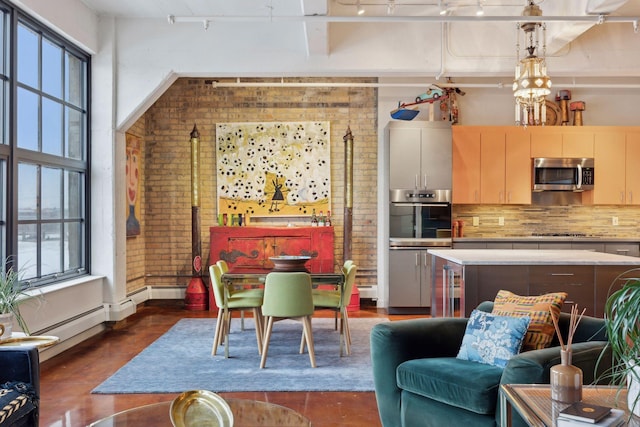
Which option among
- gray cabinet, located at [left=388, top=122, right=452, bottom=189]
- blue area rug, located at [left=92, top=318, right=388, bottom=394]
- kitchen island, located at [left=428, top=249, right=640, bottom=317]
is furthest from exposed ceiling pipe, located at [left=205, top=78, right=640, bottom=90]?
kitchen island, located at [left=428, top=249, right=640, bottom=317]

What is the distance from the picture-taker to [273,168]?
8.26 meters

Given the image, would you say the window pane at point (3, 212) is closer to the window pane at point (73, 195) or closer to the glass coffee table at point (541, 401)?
the window pane at point (73, 195)

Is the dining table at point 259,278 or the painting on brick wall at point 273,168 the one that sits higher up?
the painting on brick wall at point 273,168

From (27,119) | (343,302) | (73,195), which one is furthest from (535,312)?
(73,195)

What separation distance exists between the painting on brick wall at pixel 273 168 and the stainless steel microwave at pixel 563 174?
117 inches

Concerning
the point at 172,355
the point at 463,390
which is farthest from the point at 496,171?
the point at 463,390

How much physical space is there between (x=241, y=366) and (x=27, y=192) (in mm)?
2536

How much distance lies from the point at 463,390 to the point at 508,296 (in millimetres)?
824

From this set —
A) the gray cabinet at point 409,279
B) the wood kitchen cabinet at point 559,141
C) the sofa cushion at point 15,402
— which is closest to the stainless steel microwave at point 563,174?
the wood kitchen cabinet at point 559,141

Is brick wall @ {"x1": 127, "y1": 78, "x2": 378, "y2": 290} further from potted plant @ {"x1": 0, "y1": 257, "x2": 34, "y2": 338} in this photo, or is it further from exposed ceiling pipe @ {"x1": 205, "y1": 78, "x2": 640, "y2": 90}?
potted plant @ {"x1": 0, "y1": 257, "x2": 34, "y2": 338}

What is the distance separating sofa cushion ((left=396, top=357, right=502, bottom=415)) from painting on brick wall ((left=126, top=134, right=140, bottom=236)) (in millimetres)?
5536

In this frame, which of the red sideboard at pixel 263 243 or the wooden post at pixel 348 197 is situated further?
the wooden post at pixel 348 197

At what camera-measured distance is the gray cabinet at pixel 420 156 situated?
747 cm

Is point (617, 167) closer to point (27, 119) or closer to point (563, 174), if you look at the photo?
point (563, 174)
